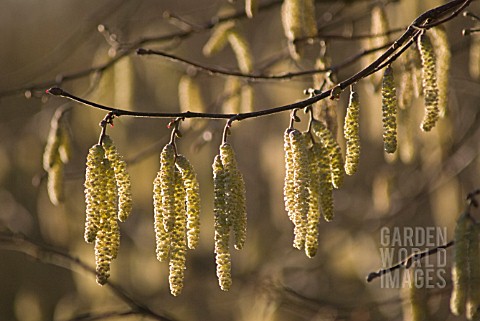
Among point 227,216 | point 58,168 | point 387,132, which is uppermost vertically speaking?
point 58,168

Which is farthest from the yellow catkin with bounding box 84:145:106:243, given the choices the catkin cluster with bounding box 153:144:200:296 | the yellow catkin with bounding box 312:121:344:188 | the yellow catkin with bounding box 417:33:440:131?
the yellow catkin with bounding box 417:33:440:131

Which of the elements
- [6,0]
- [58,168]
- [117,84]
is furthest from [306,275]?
[6,0]

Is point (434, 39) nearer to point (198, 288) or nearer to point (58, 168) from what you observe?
point (58, 168)

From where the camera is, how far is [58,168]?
8.46ft

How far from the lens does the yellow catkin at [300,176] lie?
1790mm

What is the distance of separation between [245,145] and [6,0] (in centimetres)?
379

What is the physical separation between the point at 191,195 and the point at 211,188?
2.61 m

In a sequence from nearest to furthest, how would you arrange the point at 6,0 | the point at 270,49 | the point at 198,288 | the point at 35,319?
the point at 35,319 < the point at 270,49 < the point at 198,288 < the point at 6,0

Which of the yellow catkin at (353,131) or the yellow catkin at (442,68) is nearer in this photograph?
the yellow catkin at (353,131)

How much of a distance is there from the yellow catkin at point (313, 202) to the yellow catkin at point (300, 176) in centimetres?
6

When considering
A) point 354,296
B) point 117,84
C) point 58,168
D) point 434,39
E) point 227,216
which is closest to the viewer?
point 227,216

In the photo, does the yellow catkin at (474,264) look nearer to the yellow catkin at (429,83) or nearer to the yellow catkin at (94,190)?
the yellow catkin at (429,83)

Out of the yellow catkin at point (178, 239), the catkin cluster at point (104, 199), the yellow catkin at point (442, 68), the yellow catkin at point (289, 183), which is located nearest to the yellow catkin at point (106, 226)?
the catkin cluster at point (104, 199)

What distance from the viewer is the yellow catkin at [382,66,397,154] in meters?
1.84
